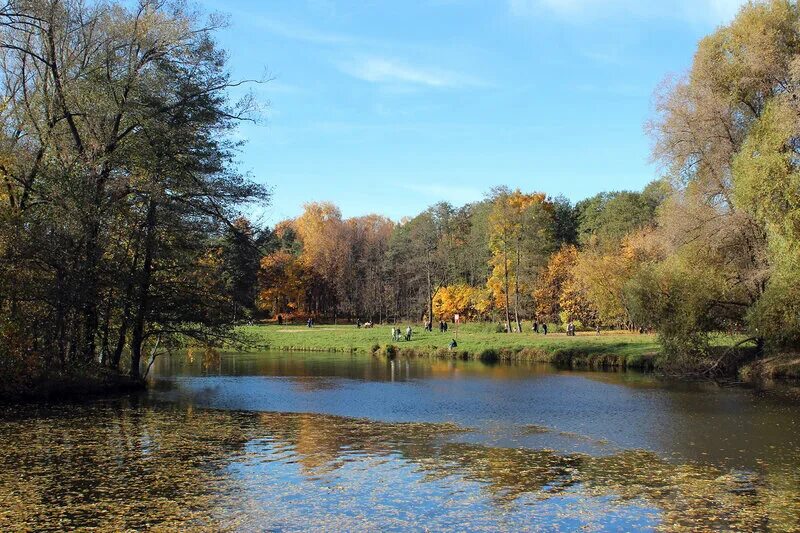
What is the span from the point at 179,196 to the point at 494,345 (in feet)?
86.5

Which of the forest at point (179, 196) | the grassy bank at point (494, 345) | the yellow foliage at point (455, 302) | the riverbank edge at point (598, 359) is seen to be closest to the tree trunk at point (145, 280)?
the forest at point (179, 196)

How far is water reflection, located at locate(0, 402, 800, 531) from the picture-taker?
9688 millimetres

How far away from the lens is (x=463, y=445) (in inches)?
619

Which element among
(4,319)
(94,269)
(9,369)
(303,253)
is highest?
(303,253)

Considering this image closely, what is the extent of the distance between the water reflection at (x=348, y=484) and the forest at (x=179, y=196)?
6.78 metres

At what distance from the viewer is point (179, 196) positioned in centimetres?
2602

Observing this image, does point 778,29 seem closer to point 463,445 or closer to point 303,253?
point 463,445

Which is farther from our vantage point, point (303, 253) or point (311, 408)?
point (303, 253)

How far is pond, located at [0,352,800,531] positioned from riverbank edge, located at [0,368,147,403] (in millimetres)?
1055

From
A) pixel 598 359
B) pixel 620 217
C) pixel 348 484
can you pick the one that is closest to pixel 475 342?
pixel 598 359

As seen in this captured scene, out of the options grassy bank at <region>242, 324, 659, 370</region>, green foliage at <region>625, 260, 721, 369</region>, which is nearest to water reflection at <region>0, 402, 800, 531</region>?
grassy bank at <region>242, 324, 659, 370</region>

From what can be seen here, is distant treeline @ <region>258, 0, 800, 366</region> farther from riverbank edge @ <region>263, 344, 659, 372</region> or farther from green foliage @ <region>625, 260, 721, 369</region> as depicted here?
riverbank edge @ <region>263, 344, 659, 372</region>

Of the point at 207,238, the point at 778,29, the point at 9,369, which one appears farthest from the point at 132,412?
the point at 778,29

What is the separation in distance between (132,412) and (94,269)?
5438 millimetres
